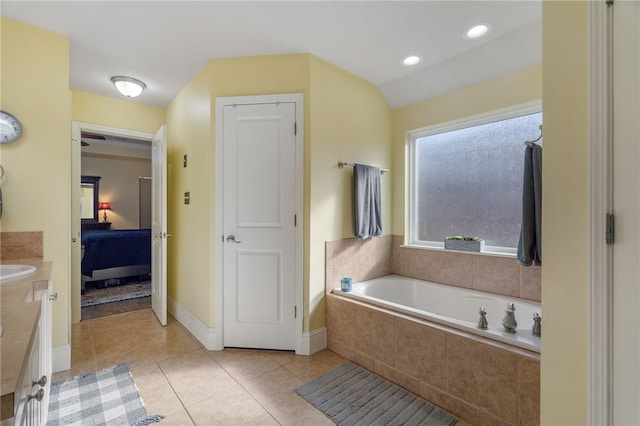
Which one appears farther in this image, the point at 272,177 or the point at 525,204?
the point at 272,177

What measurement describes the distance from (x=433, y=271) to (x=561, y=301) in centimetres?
188

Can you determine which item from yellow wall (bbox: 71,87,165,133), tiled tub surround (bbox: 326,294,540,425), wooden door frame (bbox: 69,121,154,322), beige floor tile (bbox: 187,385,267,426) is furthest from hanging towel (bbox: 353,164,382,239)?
wooden door frame (bbox: 69,121,154,322)

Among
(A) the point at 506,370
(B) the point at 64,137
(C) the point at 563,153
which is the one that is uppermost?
(B) the point at 64,137

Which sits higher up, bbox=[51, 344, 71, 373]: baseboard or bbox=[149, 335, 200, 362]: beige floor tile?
bbox=[51, 344, 71, 373]: baseboard

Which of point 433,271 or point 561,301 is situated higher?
point 561,301

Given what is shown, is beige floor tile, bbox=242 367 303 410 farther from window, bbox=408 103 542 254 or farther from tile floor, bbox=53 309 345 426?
window, bbox=408 103 542 254

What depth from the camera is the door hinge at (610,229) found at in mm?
895

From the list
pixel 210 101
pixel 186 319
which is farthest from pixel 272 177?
pixel 186 319

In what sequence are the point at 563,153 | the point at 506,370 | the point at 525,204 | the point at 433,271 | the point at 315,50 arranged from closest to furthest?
the point at 563,153
the point at 506,370
the point at 525,204
the point at 315,50
the point at 433,271

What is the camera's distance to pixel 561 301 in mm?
991

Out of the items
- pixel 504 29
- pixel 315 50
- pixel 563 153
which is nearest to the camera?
pixel 563 153

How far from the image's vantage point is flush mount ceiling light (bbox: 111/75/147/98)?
8.82 ft

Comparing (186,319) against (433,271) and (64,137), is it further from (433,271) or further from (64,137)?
(433,271)

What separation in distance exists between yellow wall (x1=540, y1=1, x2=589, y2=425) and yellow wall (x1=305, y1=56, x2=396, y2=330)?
1.59 metres
